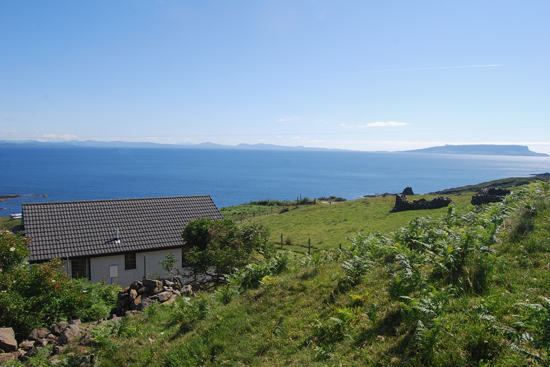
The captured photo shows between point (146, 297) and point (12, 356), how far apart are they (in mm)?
4147

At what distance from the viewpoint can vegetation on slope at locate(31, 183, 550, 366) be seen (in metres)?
4.37

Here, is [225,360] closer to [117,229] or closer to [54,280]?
[54,280]

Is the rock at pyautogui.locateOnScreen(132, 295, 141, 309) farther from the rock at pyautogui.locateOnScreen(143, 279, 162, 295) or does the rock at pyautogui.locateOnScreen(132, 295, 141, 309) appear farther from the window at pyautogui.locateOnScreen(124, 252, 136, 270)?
the window at pyautogui.locateOnScreen(124, 252, 136, 270)

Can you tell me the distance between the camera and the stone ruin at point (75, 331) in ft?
27.5

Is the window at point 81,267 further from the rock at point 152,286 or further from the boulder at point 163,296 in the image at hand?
the boulder at point 163,296

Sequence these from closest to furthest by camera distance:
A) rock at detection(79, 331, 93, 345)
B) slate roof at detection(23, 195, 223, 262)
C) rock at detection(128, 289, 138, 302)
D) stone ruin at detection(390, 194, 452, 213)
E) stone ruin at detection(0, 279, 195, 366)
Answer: rock at detection(79, 331, 93, 345), stone ruin at detection(0, 279, 195, 366), rock at detection(128, 289, 138, 302), slate roof at detection(23, 195, 223, 262), stone ruin at detection(390, 194, 452, 213)

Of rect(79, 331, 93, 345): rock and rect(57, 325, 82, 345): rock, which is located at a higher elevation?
rect(79, 331, 93, 345): rock

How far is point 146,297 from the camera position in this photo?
1194cm

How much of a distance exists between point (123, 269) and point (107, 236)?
2607 mm

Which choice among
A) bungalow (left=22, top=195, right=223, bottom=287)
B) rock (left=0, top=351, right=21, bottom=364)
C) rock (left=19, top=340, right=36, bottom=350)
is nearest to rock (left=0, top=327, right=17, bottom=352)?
rock (left=19, top=340, right=36, bottom=350)

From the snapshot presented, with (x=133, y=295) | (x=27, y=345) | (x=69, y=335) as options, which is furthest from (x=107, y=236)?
(x=69, y=335)

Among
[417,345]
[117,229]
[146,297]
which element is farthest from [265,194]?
[417,345]

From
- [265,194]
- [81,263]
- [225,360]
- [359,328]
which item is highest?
[359,328]

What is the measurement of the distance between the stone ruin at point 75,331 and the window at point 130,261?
25.8 feet
